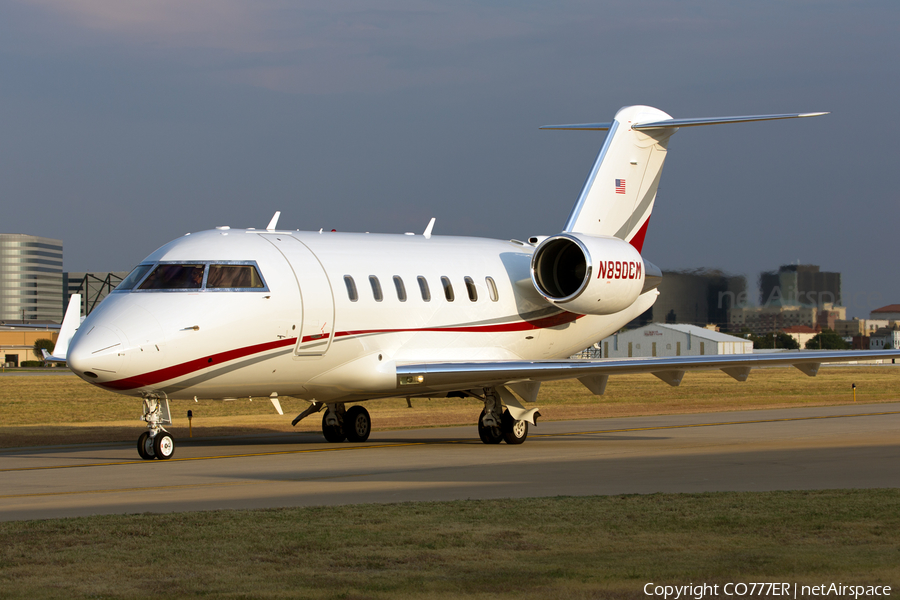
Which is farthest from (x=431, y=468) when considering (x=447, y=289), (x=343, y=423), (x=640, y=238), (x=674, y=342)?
(x=674, y=342)

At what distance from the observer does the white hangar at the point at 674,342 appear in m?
90.1

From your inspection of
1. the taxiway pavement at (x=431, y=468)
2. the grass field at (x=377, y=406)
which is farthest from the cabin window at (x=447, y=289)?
the grass field at (x=377, y=406)

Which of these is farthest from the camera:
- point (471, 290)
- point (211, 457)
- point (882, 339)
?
point (882, 339)

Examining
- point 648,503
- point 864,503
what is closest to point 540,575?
point 648,503

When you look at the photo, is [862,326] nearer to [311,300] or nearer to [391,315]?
[391,315]

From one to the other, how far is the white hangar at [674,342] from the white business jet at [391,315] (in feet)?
207

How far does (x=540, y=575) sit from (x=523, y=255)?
16.7m

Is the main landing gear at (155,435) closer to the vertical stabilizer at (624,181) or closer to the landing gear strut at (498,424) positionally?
the landing gear strut at (498,424)

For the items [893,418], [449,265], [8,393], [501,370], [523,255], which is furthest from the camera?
[8,393]

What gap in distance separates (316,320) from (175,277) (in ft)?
8.50

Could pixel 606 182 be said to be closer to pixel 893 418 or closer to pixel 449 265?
pixel 449 265

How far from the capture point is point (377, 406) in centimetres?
3809

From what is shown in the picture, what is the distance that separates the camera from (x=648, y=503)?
11.5 m

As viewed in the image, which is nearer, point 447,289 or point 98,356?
point 98,356
